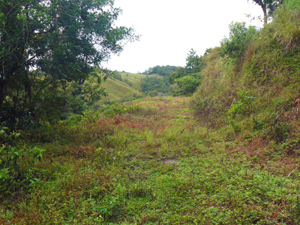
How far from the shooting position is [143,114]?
12602 millimetres

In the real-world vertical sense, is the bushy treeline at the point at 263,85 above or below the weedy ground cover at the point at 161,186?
above

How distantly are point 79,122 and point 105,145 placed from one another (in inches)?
108

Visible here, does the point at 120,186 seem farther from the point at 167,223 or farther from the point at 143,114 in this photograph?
the point at 143,114

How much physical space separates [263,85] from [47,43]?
24.1 ft

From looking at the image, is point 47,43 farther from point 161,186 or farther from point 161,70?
point 161,70

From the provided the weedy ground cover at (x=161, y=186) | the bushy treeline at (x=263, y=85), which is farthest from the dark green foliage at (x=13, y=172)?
the bushy treeline at (x=263, y=85)

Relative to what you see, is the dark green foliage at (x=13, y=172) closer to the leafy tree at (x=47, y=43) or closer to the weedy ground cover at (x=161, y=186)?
the weedy ground cover at (x=161, y=186)

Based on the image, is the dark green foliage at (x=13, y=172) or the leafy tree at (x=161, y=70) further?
the leafy tree at (x=161, y=70)

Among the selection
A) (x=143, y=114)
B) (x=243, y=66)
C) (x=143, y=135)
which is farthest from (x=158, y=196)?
(x=143, y=114)

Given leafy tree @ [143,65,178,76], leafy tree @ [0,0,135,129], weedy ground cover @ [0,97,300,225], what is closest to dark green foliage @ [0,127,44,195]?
weedy ground cover @ [0,97,300,225]

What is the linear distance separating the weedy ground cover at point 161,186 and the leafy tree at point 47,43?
202 centimetres

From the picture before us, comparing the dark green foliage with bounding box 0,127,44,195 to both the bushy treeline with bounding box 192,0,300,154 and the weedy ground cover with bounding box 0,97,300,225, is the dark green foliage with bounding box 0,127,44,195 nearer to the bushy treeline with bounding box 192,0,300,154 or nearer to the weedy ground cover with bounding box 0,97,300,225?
the weedy ground cover with bounding box 0,97,300,225

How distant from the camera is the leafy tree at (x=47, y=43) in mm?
5242

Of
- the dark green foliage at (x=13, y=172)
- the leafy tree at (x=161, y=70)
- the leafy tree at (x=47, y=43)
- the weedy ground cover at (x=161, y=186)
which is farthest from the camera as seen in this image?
the leafy tree at (x=161, y=70)
